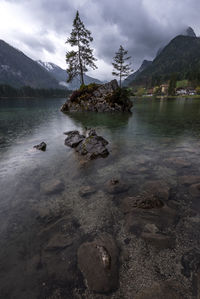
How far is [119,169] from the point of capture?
29.4 feet

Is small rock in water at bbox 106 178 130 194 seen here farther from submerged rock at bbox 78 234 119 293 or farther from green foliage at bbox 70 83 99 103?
green foliage at bbox 70 83 99 103

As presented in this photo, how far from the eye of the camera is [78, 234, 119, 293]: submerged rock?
10.8ft

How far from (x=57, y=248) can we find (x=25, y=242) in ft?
3.73

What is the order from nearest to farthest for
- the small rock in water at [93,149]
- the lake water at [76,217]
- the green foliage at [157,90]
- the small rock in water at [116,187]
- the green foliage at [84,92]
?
the lake water at [76,217] → the small rock in water at [116,187] → the small rock in water at [93,149] → the green foliage at [84,92] → the green foliage at [157,90]

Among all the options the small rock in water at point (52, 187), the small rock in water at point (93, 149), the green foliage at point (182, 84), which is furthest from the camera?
the green foliage at point (182, 84)

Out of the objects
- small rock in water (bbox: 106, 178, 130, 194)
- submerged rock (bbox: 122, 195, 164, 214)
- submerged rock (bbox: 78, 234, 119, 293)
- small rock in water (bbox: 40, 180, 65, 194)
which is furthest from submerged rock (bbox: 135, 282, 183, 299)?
small rock in water (bbox: 40, 180, 65, 194)

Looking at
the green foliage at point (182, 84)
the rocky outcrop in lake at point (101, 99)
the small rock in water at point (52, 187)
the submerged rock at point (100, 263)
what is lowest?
the small rock in water at point (52, 187)

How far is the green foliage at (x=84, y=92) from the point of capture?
42062 millimetres

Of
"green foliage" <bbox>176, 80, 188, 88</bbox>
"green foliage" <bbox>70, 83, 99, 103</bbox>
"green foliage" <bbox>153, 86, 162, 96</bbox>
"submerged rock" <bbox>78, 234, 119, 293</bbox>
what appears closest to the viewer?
"submerged rock" <bbox>78, 234, 119, 293</bbox>

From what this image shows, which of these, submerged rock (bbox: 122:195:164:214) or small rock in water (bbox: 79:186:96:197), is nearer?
submerged rock (bbox: 122:195:164:214)

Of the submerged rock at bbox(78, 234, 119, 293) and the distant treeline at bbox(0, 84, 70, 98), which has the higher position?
the distant treeline at bbox(0, 84, 70, 98)

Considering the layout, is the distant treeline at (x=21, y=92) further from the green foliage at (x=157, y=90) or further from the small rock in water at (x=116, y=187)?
the small rock in water at (x=116, y=187)

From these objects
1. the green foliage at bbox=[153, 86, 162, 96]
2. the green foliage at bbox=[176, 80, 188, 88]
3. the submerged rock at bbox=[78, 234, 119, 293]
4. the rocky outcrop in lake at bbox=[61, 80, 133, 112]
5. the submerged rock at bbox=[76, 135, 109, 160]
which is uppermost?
the green foliage at bbox=[176, 80, 188, 88]

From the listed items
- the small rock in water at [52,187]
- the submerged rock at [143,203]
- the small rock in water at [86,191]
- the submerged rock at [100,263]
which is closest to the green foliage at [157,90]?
the small rock in water at [86,191]
